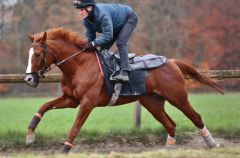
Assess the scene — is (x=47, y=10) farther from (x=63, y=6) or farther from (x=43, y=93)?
(x=43, y=93)

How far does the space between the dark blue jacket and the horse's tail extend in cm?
138

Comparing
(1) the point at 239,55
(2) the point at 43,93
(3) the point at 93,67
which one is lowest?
(2) the point at 43,93

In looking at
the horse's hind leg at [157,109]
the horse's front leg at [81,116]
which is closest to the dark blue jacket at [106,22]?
the horse's front leg at [81,116]

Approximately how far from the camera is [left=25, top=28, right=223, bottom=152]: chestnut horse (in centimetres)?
790

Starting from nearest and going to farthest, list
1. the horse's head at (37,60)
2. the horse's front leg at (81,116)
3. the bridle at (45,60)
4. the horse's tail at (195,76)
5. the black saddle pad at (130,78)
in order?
the horse's front leg at (81,116) < the horse's head at (37,60) < the bridle at (45,60) < the black saddle pad at (130,78) < the horse's tail at (195,76)

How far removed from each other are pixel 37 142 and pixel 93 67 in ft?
6.05

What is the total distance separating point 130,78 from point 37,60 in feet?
5.36

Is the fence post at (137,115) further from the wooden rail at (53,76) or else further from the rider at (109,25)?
the rider at (109,25)

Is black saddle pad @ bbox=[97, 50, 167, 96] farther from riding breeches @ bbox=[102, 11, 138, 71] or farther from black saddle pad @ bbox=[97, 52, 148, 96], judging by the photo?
riding breeches @ bbox=[102, 11, 138, 71]

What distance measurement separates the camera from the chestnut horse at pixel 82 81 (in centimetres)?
790

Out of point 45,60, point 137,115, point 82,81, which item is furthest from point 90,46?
point 137,115

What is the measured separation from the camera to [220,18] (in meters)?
43.4

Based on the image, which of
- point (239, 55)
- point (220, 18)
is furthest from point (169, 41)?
point (239, 55)

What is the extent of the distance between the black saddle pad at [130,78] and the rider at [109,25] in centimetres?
15
